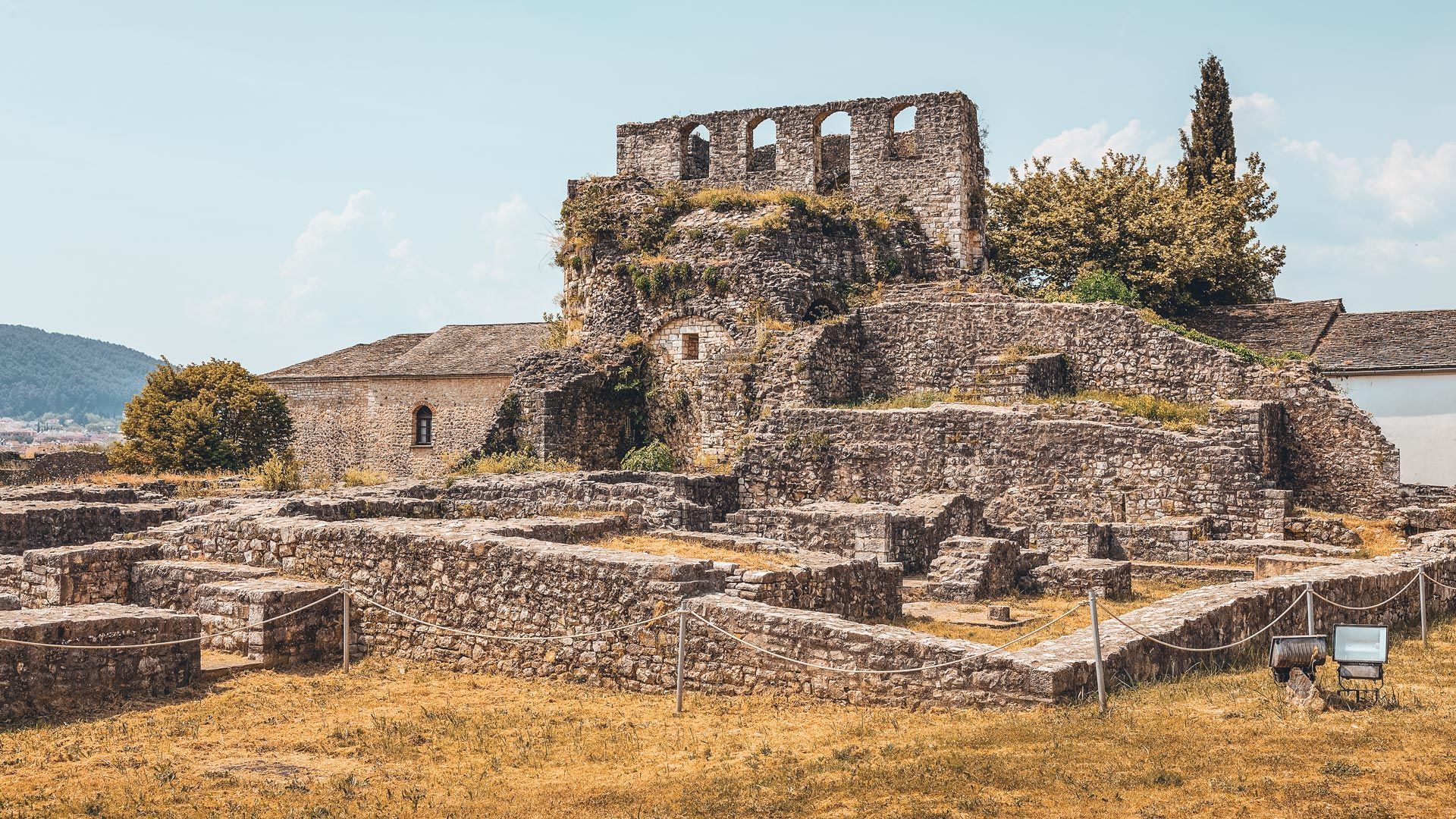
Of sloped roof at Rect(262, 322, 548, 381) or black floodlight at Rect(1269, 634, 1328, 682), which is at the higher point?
sloped roof at Rect(262, 322, 548, 381)

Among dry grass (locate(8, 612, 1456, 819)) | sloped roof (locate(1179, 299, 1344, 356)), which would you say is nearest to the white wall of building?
sloped roof (locate(1179, 299, 1344, 356))

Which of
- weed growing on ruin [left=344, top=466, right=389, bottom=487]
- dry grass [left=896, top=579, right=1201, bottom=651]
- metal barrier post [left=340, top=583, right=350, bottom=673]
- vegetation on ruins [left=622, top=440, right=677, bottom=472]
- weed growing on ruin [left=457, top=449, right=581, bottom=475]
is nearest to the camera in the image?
metal barrier post [left=340, top=583, right=350, bottom=673]

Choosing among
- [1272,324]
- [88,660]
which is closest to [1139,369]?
[1272,324]

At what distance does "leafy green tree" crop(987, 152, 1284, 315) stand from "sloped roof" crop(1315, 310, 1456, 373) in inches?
128

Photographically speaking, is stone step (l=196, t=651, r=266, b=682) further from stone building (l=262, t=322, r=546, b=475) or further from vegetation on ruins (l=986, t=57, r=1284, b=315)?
stone building (l=262, t=322, r=546, b=475)

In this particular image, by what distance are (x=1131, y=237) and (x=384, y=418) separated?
22.5m

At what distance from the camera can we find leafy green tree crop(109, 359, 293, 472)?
3281 centimetres

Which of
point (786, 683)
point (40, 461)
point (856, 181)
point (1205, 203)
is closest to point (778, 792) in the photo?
point (786, 683)

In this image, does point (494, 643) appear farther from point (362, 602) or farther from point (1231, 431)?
point (1231, 431)

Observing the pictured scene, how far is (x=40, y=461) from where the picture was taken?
114 feet

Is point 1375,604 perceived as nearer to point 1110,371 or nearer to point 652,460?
point 1110,371

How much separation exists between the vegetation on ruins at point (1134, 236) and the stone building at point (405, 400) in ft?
49.5

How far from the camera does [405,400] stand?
137 feet

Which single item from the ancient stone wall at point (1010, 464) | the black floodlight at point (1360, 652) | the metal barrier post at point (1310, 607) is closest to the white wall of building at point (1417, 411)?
the ancient stone wall at point (1010, 464)
